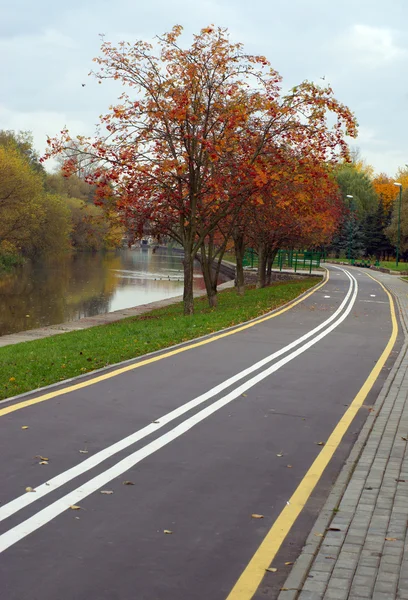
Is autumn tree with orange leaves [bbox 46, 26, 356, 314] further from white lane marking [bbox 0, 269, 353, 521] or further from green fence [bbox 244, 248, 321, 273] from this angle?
green fence [bbox 244, 248, 321, 273]

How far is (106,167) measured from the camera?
23.6 metres

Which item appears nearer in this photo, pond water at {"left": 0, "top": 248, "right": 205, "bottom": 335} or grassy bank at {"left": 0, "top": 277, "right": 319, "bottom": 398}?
grassy bank at {"left": 0, "top": 277, "right": 319, "bottom": 398}

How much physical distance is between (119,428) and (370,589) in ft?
14.4

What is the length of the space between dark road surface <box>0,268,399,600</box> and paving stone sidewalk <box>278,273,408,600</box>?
0.55 feet

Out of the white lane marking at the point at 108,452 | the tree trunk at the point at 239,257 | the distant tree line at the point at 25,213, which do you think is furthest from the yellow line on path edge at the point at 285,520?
the distant tree line at the point at 25,213

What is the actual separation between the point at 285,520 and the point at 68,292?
39.3m

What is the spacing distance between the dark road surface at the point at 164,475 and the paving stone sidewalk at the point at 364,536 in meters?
0.17

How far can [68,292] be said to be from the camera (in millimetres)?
43969

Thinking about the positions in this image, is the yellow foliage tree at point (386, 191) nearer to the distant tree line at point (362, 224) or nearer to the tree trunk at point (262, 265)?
the distant tree line at point (362, 224)

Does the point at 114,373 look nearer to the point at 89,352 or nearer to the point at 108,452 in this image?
the point at 89,352

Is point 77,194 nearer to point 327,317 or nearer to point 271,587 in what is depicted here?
point 327,317

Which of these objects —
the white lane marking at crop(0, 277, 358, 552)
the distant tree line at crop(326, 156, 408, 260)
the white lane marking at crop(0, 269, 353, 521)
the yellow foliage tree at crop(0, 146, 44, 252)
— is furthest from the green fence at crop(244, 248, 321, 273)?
the white lane marking at crop(0, 277, 358, 552)

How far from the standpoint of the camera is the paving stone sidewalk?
4.53m

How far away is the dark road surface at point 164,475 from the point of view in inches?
188
